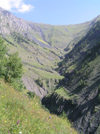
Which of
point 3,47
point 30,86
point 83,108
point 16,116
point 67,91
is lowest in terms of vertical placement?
point 30,86

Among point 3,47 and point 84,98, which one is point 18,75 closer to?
point 3,47

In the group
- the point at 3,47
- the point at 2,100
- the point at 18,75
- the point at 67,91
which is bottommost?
the point at 67,91

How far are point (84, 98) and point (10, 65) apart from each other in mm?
51951

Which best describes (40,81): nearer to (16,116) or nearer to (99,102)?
(99,102)

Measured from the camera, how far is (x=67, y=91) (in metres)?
105

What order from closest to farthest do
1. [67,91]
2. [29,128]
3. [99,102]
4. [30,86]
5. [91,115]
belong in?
[29,128], [91,115], [99,102], [67,91], [30,86]

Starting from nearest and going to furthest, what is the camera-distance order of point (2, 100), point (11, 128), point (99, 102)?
point (11, 128) < point (2, 100) < point (99, 102)

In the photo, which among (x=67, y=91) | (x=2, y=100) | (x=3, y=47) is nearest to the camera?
(x=2, y=100)

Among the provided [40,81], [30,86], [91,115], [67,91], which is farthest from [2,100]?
[40,81]

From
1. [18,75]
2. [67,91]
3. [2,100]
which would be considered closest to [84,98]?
[67,91]

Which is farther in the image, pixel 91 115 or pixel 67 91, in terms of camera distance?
pixel 67 91

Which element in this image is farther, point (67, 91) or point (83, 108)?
point (67, 91)

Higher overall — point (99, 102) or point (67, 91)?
point (99, 102)

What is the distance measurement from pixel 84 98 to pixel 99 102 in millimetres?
14592
